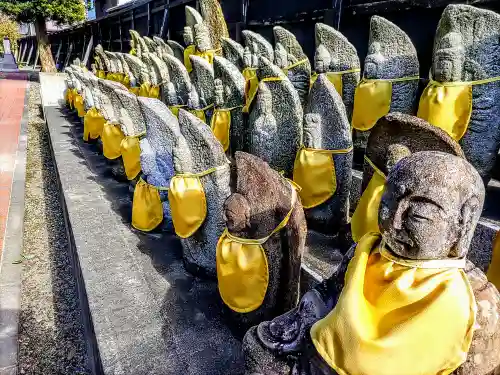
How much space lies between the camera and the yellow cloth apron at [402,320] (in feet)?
4.22

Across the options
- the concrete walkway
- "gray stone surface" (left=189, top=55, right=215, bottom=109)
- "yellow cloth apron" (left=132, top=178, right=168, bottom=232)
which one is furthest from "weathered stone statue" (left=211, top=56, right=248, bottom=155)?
the concrete walkway

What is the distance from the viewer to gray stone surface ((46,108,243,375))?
8.21 feet

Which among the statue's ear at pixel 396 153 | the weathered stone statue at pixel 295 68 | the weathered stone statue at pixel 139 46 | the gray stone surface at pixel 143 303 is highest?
the weathered stone statue at pixel 139 46

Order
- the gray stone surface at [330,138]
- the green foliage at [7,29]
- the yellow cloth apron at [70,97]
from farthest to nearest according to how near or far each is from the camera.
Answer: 1. the green foliage at [7,29]
2. the yellow cloth apron at [70,97]
3. the gray stone surface at [330,138]

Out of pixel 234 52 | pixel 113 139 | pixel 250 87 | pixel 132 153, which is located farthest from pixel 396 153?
pixel 234 52

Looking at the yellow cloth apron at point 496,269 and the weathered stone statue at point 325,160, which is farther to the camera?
the weathered stone statue at point 325,160

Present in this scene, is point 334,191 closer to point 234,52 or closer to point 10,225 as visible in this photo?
point 234,52

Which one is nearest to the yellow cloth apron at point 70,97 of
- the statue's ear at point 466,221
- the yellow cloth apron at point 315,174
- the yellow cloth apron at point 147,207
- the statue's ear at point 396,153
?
the yellow cloth apron at point 147,207

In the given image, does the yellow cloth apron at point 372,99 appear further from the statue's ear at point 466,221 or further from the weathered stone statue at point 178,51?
the weathered stone statue at point 178,51

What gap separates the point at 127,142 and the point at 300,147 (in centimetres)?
220

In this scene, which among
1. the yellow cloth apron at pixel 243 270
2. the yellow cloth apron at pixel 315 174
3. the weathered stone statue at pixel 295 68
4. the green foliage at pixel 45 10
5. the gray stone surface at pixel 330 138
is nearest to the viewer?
the yellow cloth apron at pixel 243 270

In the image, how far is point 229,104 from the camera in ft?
15.8

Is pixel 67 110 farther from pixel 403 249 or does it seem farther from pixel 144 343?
pixel 403 249

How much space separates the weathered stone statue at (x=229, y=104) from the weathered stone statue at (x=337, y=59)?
1023mm
